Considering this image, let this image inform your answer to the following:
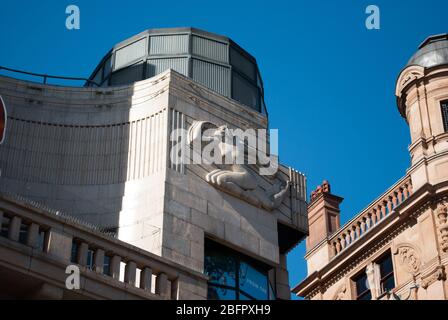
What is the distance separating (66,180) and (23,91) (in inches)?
105

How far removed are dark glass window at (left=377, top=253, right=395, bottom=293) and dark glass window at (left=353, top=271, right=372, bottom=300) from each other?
0.94 metres

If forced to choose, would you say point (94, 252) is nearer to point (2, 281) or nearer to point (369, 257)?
point (2, 281)

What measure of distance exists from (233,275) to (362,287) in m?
22.5

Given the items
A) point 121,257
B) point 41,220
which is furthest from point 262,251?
point 41,220

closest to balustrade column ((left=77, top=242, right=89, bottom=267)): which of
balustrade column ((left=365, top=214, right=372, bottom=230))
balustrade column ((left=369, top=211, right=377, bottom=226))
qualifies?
balustrade column ((left=369, top=211, right=377, bottom=226))

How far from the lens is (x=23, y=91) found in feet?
84.5

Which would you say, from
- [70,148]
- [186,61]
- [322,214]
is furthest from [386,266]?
[70,148]

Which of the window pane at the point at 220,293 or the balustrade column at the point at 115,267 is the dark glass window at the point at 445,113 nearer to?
the window pane at the point at 220,293

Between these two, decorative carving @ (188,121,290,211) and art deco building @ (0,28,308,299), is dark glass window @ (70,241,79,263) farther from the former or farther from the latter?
decorative carving @ (188,121,290,211)

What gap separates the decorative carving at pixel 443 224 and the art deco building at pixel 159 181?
1511cm

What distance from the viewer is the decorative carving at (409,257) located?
139ft

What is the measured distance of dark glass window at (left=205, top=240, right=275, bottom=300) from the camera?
23.8 meters

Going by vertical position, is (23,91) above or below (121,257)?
above
